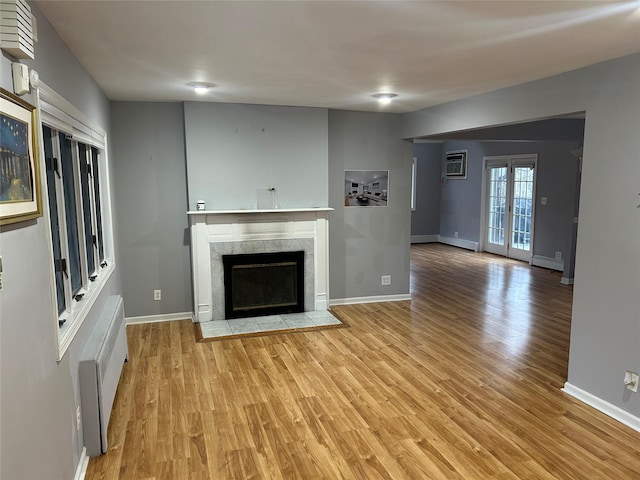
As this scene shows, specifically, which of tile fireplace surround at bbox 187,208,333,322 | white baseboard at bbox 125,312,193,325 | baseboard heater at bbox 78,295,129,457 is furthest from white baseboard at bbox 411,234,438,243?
baseboard heater at bbox 78,295,129,457

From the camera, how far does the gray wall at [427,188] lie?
10906 mm

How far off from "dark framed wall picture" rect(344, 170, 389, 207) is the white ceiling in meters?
1.75

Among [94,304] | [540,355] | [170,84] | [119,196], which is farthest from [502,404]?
[119,196]

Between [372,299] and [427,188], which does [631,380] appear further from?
[427,188]

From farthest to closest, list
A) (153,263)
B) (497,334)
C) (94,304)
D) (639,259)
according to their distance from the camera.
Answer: (153,263)
(497,334)
(94,304)
(639,259)

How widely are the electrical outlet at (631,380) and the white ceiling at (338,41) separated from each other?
204 cm

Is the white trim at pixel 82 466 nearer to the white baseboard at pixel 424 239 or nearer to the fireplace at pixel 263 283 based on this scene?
the fireplace at pixel 263 283

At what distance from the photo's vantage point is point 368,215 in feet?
19.4

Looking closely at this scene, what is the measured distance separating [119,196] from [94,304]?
2.13 metres

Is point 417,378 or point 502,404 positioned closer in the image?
point 502,404

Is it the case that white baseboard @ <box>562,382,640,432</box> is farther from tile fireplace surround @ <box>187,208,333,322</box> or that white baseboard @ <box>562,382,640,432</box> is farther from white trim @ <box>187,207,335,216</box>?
white trim @ <box>187,207,335,216</box>

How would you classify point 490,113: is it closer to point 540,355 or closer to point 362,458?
point 540,355

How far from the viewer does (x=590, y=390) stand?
3350 millimetres

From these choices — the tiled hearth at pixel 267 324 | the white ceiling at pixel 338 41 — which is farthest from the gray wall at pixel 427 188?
the white ceiling at pixel 338 41
